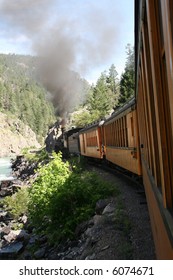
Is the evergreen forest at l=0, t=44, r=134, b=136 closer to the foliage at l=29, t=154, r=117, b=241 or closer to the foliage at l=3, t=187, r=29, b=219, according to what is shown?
the foliage at l=3, t=187, r=29, b=219

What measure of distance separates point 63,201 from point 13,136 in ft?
423

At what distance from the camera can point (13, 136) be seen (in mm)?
138750

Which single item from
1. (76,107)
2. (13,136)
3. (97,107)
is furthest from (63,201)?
(13,136)

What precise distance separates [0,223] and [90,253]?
13144 millimetres

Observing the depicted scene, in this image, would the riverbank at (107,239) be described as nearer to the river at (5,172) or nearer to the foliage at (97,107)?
the river at (5,172)

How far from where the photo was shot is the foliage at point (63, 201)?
11328 millimetres

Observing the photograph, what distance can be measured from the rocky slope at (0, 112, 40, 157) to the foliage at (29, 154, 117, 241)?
387ft

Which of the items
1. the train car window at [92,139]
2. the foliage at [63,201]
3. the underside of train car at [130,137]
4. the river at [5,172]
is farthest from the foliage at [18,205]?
the river at [5,172]

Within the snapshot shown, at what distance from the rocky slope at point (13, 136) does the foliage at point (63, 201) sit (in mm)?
117940

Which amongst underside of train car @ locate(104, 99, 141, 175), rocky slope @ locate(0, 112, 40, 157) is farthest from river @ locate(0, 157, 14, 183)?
rocky slope @ locate(0, 112, 40, 157)

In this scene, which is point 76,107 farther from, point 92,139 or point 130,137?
point 130,137

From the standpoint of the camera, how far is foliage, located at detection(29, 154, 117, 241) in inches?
446

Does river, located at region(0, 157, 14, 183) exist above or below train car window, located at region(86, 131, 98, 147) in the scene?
below
